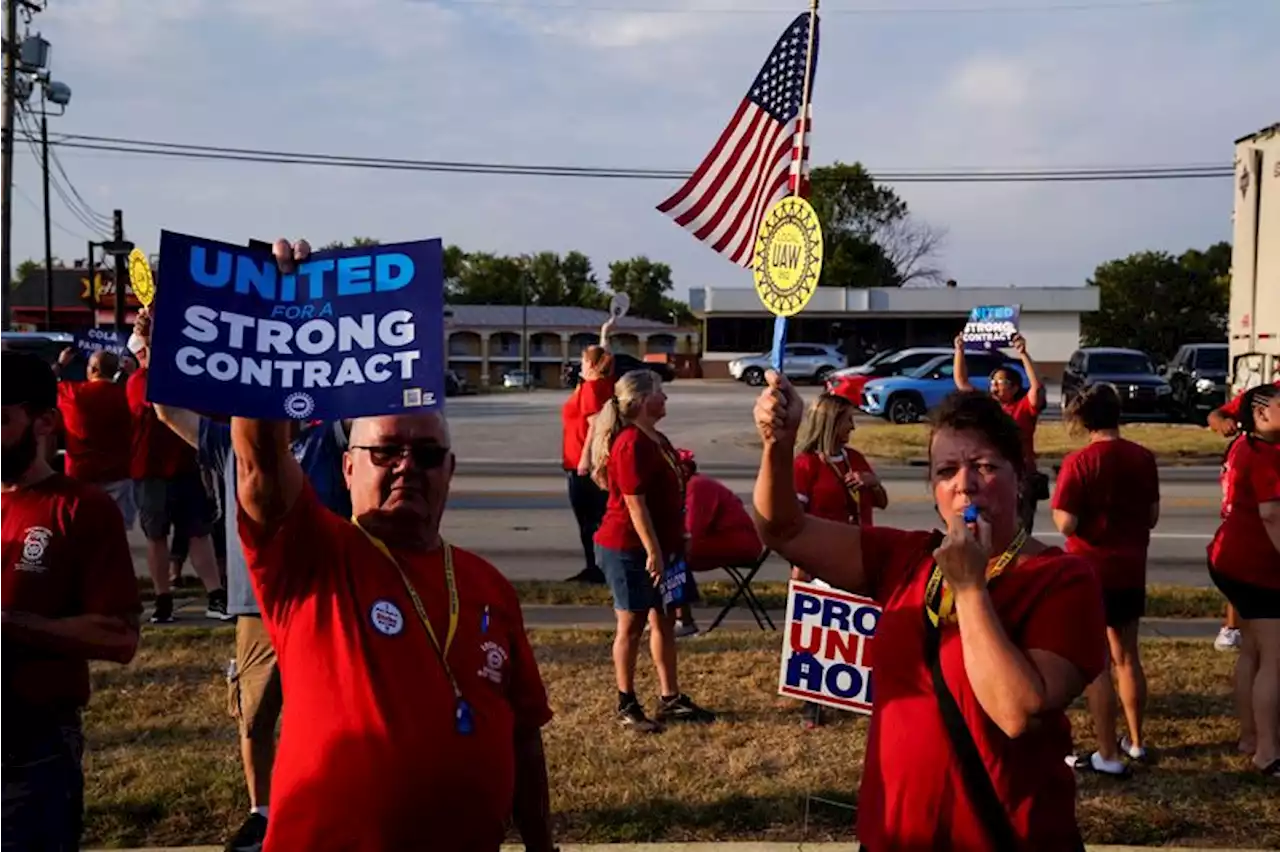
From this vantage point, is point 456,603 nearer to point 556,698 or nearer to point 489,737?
point 489,737

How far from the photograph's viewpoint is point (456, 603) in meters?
2.47

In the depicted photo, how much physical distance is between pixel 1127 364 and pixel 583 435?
2167 cm

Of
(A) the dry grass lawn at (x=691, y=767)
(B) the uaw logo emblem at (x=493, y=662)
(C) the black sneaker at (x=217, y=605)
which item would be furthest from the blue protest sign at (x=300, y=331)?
(C) the black sneaker at (x=217, y=605)

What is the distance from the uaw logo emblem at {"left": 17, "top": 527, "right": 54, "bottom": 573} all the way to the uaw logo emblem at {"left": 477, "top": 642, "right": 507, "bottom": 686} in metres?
1.22

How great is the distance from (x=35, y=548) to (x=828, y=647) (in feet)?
10.2

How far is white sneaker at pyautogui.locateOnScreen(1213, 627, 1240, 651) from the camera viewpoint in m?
7.12

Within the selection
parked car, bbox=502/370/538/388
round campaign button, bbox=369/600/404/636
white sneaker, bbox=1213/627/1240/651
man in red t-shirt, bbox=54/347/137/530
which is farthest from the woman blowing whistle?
parked car, bbox=502/370/538/388

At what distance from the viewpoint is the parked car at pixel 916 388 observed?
26.1 m

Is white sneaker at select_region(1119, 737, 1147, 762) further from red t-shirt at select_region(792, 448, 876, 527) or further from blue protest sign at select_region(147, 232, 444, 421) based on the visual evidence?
blue protest sign at select_region(147, 232, 444, 421)

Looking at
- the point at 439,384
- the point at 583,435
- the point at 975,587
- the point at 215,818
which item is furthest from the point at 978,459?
the point at 583,435

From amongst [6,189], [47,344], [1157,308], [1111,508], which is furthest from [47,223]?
[1157,308]

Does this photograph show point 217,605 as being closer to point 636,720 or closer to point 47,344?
point 636,720

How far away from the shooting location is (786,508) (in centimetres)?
286

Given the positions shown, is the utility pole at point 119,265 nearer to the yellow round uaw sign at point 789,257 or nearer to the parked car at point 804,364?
the yellow round uaw sign at point 789,257
